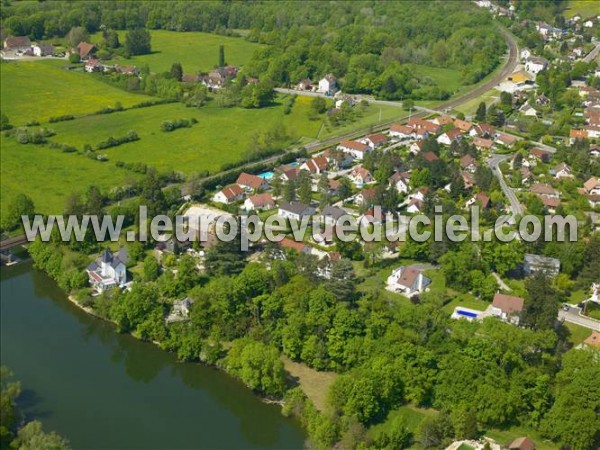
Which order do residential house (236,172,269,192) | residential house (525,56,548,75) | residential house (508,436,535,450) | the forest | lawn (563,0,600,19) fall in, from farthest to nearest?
lawn (563,0,600,19)
residential house (525,56,548,75)
the forest
residential house (236,172,269,192)
residential house (508,436,535,450)

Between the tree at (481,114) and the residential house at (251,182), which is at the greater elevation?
the tree at (481,114)

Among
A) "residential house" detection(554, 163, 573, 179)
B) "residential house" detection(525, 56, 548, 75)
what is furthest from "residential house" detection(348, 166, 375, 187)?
"residential house" detection(525, 56, 548, 75)

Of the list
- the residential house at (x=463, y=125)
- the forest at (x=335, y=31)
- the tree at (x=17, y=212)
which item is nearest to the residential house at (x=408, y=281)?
the tree at (x=17, y=212)

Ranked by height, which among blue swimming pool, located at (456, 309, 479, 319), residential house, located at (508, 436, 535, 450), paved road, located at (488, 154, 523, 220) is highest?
residential house, located at (508, 436, 535, 450)

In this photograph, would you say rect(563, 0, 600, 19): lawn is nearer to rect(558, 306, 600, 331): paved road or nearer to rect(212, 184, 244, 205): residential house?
rect(212, 184, 244, 205): residential house

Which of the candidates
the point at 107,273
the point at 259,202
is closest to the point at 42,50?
the point at 259,202

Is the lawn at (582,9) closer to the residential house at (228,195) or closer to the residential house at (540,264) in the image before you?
the residential house at (540,264)

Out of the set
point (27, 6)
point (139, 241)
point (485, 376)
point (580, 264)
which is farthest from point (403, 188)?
point (27, 6)
